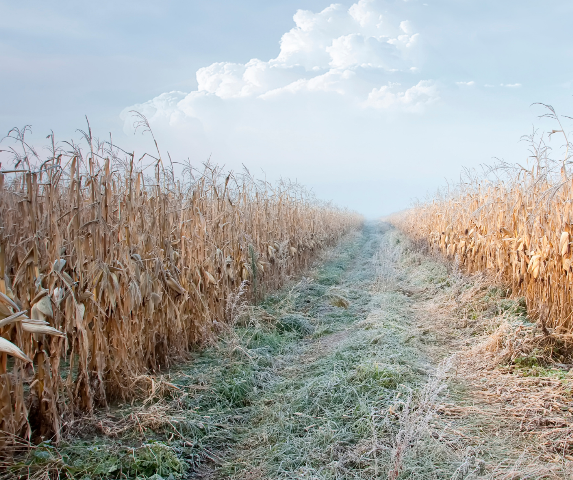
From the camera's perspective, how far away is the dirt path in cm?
227

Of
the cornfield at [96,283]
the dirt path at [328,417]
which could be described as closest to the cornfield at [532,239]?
the dirt path at [328,417]

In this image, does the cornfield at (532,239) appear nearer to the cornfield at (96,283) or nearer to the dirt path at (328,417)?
the dirt path at (328,417)

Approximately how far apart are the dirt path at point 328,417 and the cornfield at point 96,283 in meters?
0.29

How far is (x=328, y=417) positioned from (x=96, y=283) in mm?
1887

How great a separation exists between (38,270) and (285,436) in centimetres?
192

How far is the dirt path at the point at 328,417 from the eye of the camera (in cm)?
227

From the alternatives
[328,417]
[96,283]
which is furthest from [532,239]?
[96,283]

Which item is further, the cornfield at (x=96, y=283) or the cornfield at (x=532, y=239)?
the cornfield at (x=532, y=239)

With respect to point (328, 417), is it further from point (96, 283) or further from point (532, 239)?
point (532, 239)

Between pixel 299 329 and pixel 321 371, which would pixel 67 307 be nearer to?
pixel 321 371

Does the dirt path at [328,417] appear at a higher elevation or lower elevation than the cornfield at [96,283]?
lower

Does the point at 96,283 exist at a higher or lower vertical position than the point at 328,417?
higher

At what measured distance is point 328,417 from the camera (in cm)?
281

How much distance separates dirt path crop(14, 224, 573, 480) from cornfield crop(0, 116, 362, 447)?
29 centimetres
